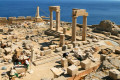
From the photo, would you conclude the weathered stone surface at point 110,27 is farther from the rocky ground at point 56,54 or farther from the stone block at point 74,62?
the stone block at point 74,62

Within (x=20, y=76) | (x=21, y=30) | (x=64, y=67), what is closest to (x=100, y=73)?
(x=64, y=67)

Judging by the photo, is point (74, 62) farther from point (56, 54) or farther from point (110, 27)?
point (110, 27)

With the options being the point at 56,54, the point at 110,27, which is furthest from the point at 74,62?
the point at 110,27

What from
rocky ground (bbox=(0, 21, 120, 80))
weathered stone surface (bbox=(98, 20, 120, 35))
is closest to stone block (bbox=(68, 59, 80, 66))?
rocky ground (bbox=(0, 21, 120, 80))

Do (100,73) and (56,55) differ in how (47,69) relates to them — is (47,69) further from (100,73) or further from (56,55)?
(100,73)

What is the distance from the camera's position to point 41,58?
15484mm

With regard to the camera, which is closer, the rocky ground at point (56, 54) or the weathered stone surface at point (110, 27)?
the rocky ground at point (56, 54)

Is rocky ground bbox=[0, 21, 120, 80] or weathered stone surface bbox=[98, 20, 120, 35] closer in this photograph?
rocky ground bbox=[0, 21, 120, 80]

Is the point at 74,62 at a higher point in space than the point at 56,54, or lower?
lower

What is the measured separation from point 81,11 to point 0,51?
439 inches

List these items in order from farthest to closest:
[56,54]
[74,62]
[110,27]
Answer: [110,27] → [56,54] → [74,62]

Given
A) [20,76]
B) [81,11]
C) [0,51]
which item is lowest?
[20,76]

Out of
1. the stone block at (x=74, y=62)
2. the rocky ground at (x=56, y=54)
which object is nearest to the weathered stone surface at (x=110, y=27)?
the rocky ground at (x=56, y=54)

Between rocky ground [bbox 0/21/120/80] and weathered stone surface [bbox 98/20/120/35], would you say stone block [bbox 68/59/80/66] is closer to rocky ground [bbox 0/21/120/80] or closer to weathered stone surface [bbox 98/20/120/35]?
rocky ground [bbox 0/21/120/80]
